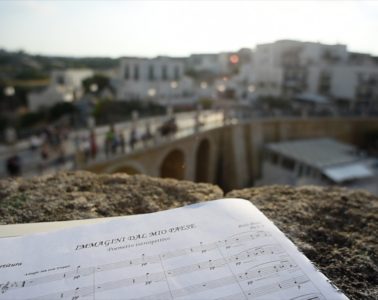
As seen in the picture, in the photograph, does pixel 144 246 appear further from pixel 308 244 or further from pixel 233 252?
pixel 308 244

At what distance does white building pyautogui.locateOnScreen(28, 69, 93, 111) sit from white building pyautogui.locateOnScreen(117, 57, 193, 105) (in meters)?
4.16

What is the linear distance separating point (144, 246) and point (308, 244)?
54 cm

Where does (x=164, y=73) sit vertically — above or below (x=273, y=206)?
above

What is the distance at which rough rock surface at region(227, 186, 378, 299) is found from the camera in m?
0.98

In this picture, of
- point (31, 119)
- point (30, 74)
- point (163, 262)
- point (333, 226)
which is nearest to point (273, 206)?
point (333, 226)

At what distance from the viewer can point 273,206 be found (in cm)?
138

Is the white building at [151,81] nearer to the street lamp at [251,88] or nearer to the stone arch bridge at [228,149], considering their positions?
the street lamp at [251,88]

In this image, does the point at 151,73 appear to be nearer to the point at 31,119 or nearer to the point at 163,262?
the point at 31,119

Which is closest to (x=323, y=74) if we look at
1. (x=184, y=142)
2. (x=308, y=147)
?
Result: (x=308, y=147)

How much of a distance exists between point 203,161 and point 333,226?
17035 mm

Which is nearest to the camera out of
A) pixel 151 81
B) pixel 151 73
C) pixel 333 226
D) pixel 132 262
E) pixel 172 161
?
pixel 132 262

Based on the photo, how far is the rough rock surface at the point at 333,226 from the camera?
3.21 feet

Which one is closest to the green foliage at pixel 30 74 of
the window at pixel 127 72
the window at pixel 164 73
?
the window at pixel 127 72

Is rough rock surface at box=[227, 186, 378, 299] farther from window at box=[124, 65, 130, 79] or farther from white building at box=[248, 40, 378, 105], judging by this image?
white building at box=[248, 40, 378, 105]
